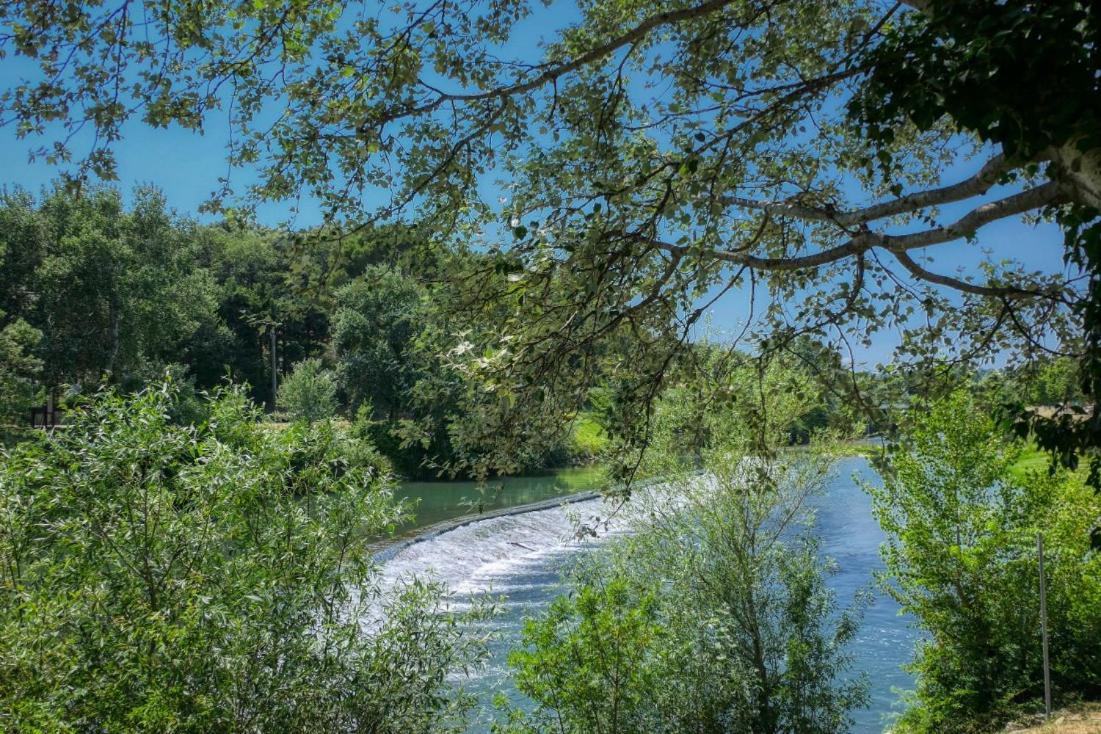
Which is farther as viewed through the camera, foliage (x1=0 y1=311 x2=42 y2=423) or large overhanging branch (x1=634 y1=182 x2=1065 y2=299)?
Answer: foliage (x1=0 y1=311 x2=42 y2=423)

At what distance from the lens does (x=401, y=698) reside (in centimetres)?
493

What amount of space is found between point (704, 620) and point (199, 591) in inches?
186

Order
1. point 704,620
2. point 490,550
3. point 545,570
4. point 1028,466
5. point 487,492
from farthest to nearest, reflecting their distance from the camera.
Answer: point 487,492, point 490,550, point 545,570, point 1028,466, point 704,620

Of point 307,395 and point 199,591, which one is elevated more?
point 307,395

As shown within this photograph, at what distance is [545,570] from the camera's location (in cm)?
1513

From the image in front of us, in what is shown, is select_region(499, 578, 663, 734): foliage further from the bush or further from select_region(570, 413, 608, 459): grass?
the bush

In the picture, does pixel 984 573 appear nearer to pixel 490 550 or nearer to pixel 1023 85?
pixel 1023 85

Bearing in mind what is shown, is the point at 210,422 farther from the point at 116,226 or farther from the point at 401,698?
the point at 116,226

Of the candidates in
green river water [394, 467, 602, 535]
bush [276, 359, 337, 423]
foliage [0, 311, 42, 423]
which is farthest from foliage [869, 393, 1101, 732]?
bush [276, 359, 337, 423]

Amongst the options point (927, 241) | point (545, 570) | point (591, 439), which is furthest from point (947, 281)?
point (545, 570)

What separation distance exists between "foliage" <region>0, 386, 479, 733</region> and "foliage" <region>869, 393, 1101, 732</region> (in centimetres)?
588

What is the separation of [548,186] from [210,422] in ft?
8.93

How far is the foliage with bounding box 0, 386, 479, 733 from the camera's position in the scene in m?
3.98

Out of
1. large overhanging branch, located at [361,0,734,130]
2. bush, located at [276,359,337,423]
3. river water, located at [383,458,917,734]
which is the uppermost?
bush, located at [276,359,337,423]
